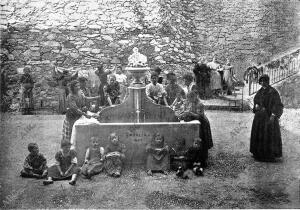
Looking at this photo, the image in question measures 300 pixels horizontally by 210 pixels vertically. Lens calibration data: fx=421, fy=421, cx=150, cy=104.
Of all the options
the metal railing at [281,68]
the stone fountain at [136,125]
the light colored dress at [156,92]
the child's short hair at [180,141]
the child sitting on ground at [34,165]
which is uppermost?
the metal railing at [281,68]

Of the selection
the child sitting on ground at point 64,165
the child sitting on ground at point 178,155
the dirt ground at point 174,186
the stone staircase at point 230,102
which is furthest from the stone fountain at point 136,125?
the stone staircase at point 230,102

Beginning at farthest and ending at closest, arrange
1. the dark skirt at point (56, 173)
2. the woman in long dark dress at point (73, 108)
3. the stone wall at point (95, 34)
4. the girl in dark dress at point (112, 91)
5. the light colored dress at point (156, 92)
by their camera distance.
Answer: the stone wall at point (95, 34)
the girl in dark dress at point (112, 91)
the light colored dress at point (156, 92)
the woman in long dark dress at point (73, 108)
the dark skirt at point (56, 173)

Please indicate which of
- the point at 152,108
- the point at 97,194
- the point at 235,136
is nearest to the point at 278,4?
the point at 235,136

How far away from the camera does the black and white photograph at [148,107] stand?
23.1ft

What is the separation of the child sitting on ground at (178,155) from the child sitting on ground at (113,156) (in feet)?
3.04

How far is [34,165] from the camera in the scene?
7.43 metres

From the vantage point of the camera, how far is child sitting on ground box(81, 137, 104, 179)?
7522mm

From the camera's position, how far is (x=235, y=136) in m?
9.42

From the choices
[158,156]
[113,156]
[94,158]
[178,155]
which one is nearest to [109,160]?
[113,156]

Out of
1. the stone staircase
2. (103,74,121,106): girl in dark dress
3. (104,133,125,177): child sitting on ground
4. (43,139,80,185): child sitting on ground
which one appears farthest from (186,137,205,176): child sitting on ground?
the stone staircase

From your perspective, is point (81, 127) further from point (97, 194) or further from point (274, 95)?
point (274, 95)

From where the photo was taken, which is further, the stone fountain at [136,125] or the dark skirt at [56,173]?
the stone fountain at [136,125]

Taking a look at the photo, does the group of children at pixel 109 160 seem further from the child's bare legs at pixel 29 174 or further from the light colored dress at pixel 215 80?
the light colored dress at pixel 215 80

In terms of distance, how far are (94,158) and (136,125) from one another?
0.97 m
